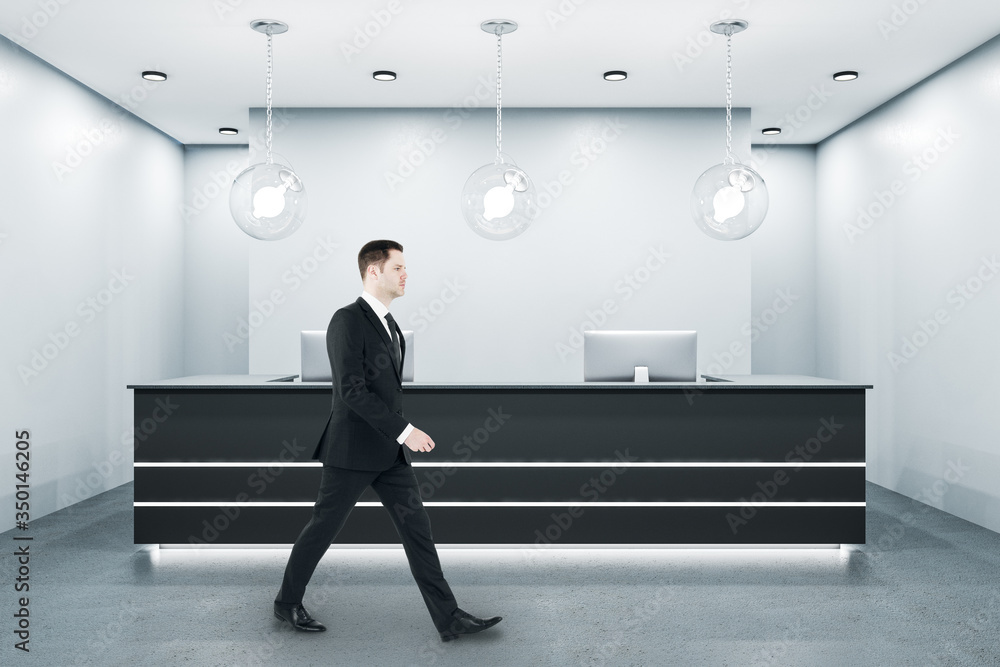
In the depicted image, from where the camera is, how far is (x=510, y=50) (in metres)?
5.64

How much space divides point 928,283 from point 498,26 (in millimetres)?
3805

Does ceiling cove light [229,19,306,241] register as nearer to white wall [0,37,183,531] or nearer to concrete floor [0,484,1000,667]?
white wall [0,37,183,531]

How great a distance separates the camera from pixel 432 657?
3.06 meters

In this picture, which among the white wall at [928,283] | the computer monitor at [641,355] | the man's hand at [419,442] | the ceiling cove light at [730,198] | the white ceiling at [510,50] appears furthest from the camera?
the white wall at [928,283]

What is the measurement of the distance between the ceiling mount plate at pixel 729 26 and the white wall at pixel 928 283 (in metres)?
1.73

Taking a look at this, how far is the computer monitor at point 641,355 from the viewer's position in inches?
184

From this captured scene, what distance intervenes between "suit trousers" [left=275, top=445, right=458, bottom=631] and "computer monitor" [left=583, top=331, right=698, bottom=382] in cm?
182

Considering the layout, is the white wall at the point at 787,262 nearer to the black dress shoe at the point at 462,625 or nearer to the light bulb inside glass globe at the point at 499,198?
the light bulb inside glass globe at the point at 499,198

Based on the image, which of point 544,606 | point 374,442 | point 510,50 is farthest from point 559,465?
point 510,50

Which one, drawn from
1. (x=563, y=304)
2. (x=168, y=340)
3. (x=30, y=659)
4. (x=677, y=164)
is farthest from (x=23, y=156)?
(x=677, y=164)

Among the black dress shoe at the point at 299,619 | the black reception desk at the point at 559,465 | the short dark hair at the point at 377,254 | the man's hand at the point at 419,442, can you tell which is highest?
the short dark hair at the point at 377,254

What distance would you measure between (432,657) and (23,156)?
4.65 meters

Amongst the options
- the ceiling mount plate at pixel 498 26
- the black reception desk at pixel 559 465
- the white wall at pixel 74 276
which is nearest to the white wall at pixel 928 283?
the black reception desk at pixel 559 465

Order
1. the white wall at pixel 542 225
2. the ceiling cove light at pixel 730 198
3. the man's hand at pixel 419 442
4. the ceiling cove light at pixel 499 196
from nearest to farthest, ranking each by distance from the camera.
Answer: the man's hand at pixel 419 442 < the ceiling cove light at pixel 730 198 < the ceiling cove light at pixel 499 196 < the white wall at pixel 542 225
